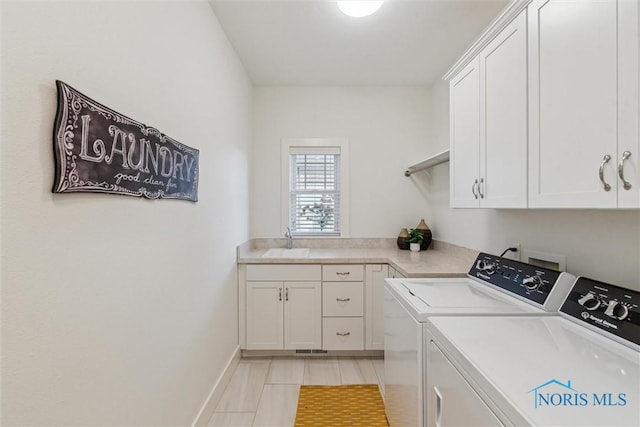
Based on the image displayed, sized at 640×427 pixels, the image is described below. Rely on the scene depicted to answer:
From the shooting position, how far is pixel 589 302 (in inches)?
45.4

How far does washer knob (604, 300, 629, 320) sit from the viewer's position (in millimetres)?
1015

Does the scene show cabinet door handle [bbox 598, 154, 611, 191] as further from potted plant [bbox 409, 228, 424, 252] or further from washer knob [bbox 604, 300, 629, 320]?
potted plant [bbox 409, 228, 424, 252]

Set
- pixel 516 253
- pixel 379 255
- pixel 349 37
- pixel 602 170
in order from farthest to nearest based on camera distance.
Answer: pixel 379 255
pixel 349 37
pixel 516 253
pixel 602 170

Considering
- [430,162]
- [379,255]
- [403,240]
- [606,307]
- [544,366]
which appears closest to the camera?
[544,366]

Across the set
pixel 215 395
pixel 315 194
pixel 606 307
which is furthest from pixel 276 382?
pixel 606 307

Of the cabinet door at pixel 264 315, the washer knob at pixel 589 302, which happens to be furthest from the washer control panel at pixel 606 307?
the cabinet door at pixel 264 315

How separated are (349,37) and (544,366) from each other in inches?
94.6

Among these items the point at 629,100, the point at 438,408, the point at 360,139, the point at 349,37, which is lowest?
the point at 438,408

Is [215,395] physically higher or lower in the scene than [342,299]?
lower

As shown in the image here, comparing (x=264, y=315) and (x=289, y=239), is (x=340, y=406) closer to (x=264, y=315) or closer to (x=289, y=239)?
(x=264, y=315)

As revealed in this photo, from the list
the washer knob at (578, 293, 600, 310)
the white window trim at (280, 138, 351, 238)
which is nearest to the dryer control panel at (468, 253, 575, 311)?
the washer knob at (578, 293, 600, 310)

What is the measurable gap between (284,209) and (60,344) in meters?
2.61

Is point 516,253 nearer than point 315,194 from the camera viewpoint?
Yes

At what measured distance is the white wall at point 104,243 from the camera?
716mm
